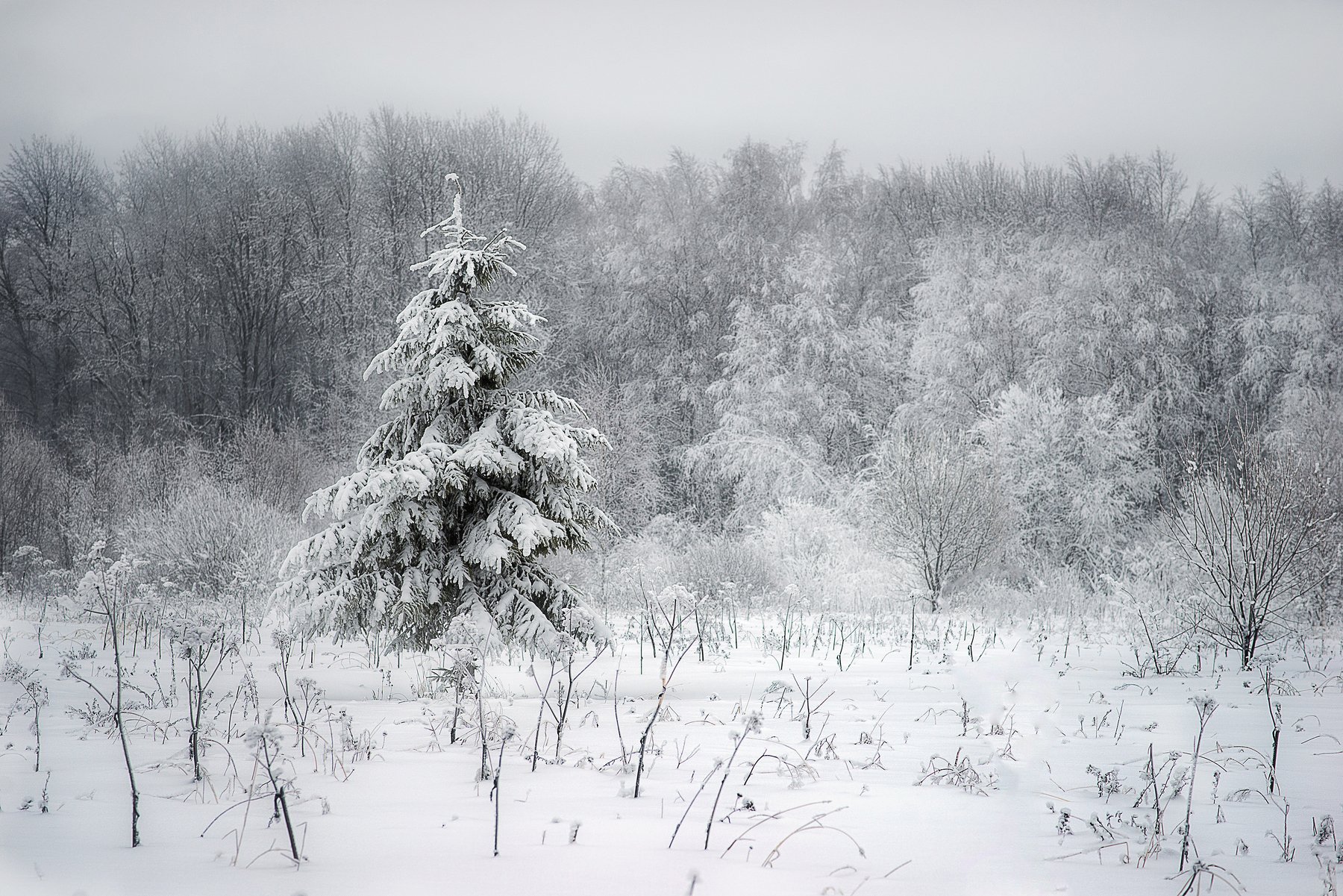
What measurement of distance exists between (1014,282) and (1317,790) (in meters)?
23.6

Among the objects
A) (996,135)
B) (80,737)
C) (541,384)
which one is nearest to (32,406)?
(541,384)

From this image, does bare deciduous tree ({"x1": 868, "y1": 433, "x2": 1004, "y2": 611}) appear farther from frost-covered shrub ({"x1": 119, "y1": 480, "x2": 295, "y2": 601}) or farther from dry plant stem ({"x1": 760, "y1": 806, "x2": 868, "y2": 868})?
dry plant stem ({"x1": 760, "y1": 806, "x2": 868, "y2": 868})

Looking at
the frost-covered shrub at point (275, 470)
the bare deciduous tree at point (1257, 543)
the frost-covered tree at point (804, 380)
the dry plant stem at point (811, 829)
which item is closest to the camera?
the dry plant stem at point (811, 829)

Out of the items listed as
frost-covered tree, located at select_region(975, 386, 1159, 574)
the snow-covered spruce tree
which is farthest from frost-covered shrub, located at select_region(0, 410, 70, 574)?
frost-covered tree, located at select_region(975, 386, 1159, 574)

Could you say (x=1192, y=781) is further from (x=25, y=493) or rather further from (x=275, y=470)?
(x=275, y=470)

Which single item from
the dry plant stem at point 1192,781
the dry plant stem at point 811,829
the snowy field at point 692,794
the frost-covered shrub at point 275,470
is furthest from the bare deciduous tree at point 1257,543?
the frost-covered shrub at point 275,470

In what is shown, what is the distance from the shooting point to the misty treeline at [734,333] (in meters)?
18.2

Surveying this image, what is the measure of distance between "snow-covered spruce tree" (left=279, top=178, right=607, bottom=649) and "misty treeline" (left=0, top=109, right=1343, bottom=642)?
7.93 meters

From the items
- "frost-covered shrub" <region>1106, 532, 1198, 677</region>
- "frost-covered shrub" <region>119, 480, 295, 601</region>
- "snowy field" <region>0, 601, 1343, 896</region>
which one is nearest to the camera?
"snowy field" <region>0, 601, 1343, 896</region>

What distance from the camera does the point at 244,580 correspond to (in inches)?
434

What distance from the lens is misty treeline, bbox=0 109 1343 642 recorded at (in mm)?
18156

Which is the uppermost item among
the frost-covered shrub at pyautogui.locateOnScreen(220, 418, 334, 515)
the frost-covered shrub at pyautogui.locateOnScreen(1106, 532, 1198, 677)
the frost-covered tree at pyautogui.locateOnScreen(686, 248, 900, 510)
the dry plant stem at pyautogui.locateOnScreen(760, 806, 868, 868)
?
the frost-covered tree at pyautogui.locateOnScreen(686, 248, 900, 510)

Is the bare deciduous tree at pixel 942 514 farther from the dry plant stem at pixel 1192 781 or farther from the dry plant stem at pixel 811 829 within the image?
the dry plant stem at pixel 811 829

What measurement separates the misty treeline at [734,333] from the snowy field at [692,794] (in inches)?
389
